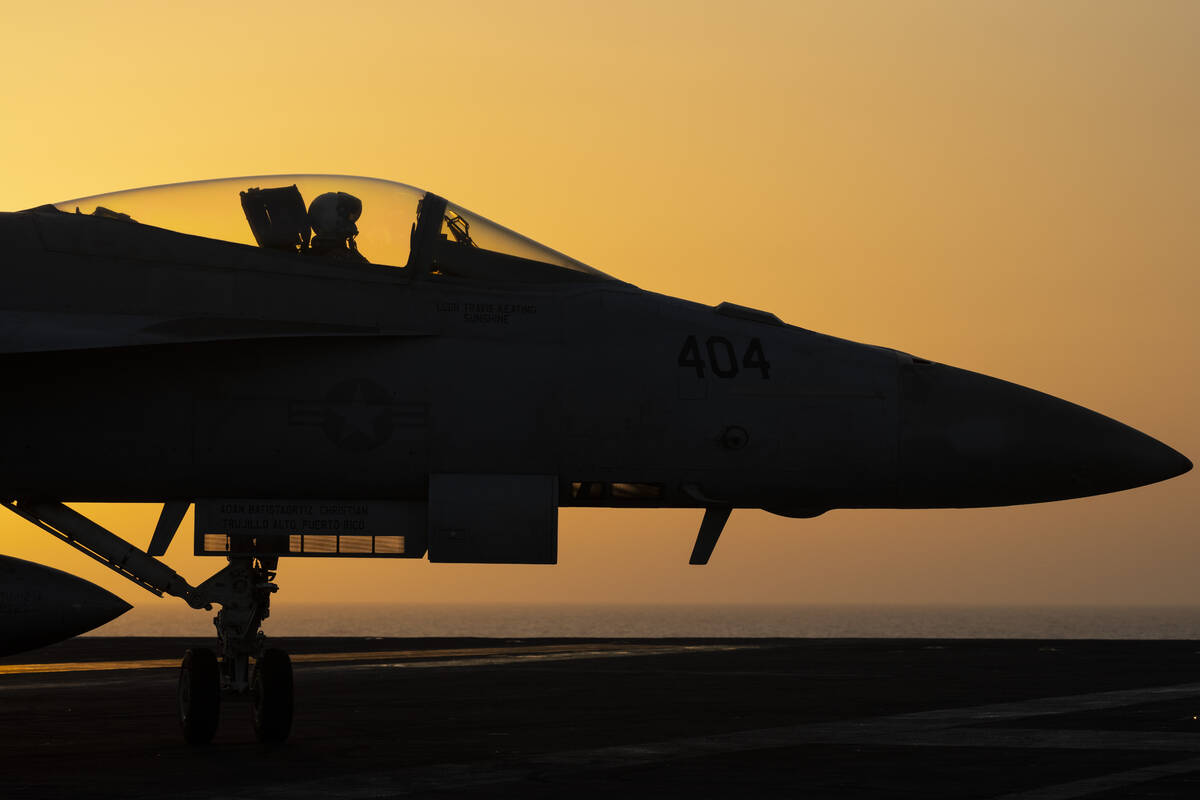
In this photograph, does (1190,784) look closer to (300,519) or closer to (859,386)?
(859,386)

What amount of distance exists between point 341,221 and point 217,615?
3.44 meters

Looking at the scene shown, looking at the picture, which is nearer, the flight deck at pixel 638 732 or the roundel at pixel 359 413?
the flight deck at pixel 638 732

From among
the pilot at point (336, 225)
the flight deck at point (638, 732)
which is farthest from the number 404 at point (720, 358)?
the flight deck at point (638, 732)

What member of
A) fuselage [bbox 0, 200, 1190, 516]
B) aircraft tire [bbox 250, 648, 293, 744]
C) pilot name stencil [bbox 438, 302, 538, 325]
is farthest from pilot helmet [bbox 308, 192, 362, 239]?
aircraft tire [bbox 250, 648, 293, 744]

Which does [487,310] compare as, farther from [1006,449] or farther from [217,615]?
[1006,449]

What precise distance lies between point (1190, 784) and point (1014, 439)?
9.10ft

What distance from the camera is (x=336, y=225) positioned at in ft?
41.9

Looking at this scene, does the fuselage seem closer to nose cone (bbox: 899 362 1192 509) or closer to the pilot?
nose cone (bbox: 899 362 1192 509)

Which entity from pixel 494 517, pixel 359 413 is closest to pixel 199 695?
pixel 359 413

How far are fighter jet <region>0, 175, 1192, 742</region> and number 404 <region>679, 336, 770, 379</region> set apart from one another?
2 centimetres

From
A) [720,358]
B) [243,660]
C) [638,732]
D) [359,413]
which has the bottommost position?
[638,732]

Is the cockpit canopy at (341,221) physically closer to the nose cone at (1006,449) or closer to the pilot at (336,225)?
the pilot at (336,225)

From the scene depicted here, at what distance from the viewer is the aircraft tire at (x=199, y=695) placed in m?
13.5

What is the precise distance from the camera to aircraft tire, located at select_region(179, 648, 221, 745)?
1351 cm
